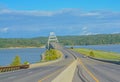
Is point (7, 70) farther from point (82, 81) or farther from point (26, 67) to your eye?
point (82, 81)

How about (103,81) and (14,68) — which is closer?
(103,81)

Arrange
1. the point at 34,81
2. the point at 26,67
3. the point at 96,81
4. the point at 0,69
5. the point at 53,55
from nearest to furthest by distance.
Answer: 1. the point at 96,81
2. the point at 34,81
3. the point at 0,69
4. the point at 26,67
5. the point at 53,55

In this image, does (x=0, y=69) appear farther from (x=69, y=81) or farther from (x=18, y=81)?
(x=69, y=81)

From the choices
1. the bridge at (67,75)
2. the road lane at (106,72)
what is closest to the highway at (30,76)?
the bridge at (67,75)

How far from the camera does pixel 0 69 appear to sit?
51.9m

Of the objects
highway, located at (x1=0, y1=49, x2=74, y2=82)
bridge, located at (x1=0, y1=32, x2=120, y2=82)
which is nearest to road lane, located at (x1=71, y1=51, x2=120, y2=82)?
bridge, located at (x1=0, y1=32, x2=120, y2=82)

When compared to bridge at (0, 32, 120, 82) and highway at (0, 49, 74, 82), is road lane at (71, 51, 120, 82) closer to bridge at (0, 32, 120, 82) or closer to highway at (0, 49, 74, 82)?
bridge at (0, 32, 120, 82)

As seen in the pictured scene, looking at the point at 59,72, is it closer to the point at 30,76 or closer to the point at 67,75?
the point at 30,76

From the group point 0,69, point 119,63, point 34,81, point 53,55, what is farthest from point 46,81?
point 53,55

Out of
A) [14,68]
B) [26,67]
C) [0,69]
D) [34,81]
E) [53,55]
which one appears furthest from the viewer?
[53,55]

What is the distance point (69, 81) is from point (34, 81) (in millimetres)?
7940

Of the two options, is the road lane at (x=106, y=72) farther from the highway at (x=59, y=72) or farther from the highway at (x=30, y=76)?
the highway at (x=30, y=76)

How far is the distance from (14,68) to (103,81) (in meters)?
31.2

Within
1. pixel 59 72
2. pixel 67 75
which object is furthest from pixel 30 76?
pixel 67 75
